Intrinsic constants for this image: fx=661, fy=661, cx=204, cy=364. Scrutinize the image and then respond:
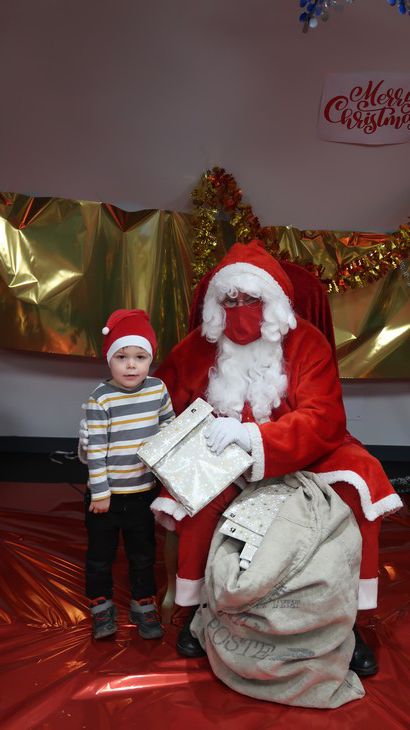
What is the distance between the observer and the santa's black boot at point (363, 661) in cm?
201

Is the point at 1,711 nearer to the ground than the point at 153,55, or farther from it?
nearer to the ground

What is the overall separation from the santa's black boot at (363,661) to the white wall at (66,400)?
1898 millimetres

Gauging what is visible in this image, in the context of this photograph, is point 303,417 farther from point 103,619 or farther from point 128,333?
point 103,619

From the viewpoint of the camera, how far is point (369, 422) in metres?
3.87

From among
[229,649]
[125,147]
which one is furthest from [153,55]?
[229,649]

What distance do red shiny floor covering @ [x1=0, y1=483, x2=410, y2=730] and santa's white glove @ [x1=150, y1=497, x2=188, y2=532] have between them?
41 centimetres

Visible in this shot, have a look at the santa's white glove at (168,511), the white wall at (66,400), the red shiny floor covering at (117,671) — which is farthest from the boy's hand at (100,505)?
the white wall at (66,400)

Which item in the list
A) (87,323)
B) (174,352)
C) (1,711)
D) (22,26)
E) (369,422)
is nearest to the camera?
(1,711)

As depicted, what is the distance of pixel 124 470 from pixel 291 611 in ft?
2.27

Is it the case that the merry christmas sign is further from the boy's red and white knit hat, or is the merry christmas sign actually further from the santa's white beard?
the boy's red and white knit hat

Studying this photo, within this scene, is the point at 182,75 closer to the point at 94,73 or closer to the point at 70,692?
the point at 94,73

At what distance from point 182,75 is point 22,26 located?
31.5 inches

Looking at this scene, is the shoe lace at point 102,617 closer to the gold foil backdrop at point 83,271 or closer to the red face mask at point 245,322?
the red face mask at point 245,322

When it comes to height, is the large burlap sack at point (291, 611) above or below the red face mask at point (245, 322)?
below
